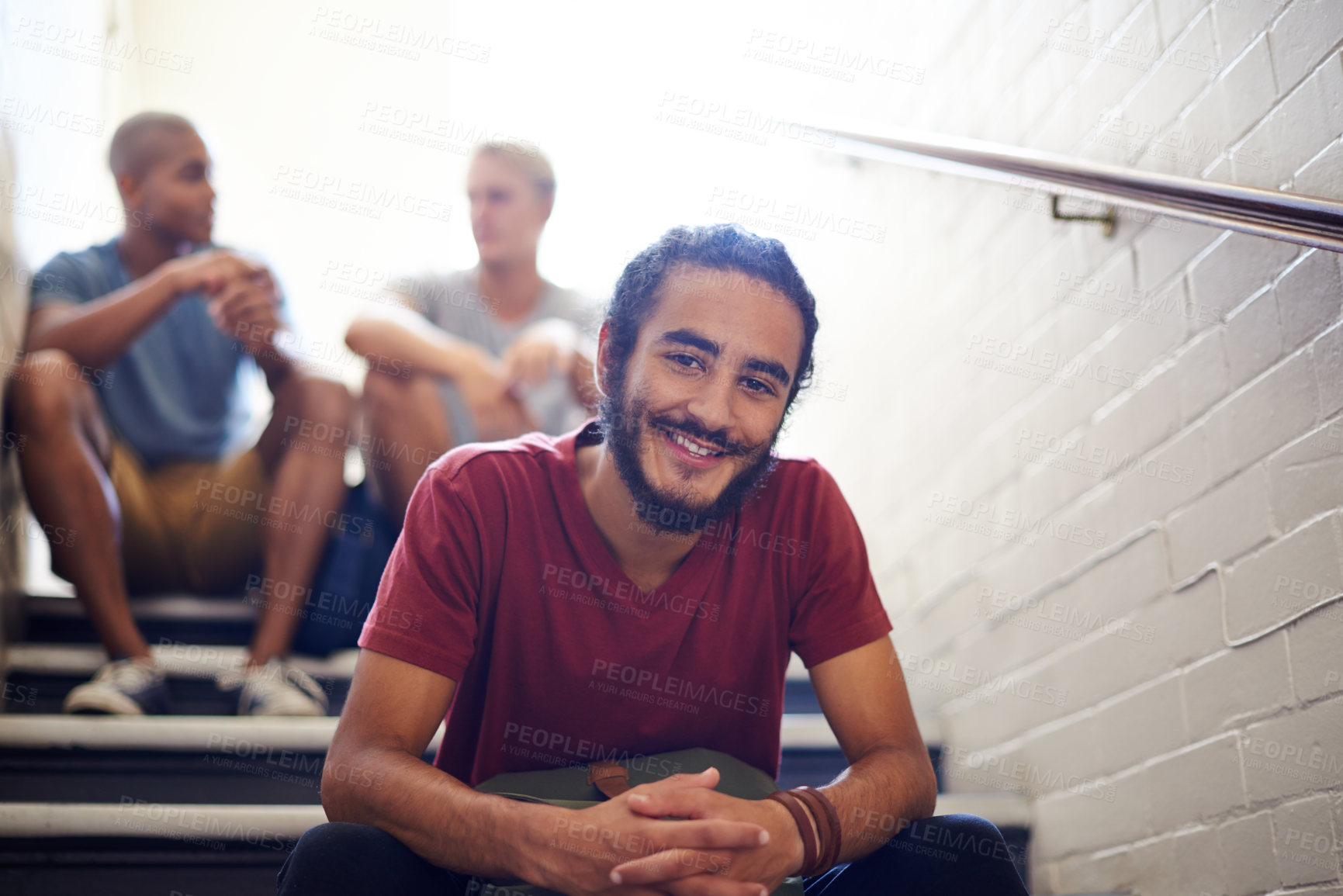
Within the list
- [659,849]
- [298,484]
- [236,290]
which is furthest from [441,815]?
[236,290]

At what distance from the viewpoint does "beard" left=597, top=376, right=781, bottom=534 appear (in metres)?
1.27

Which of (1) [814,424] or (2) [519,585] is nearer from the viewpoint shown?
(2) [519,585]

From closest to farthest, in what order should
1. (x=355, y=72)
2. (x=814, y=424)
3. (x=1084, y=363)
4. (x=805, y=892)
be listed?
(x=805, y=892)
(x=1084, y=363)
(x=814, y=424)
(x=355, y=72)

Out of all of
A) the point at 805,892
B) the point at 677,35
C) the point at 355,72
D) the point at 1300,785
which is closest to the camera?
the point at 1300,785

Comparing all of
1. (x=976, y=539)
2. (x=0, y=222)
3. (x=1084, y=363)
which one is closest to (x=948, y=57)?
(x=1084, y=363)

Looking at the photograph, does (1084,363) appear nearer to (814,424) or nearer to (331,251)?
(814,424)

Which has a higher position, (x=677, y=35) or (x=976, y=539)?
(x=677, y=35)

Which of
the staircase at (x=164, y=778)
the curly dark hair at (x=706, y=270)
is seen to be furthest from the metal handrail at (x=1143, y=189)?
the staircase at (x=164, y=778)

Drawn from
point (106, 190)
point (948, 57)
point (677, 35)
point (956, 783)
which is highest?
point (677, 35)

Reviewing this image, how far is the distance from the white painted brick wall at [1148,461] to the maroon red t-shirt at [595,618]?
408mm

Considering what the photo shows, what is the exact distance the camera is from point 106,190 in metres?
3.02

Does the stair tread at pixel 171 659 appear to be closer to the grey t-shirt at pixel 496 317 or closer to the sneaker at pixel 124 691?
the sneaker at pixel 124 691

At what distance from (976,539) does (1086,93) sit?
0.81 metres

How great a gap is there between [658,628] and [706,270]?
19.8 inches
